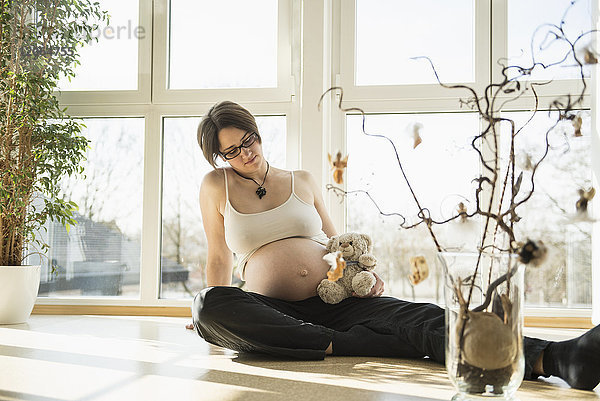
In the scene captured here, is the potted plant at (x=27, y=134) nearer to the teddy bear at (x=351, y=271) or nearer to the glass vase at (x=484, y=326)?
the teddy bear at (x=351, y=271)

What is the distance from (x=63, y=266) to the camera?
288cm

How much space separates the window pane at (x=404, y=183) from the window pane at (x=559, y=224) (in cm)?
27

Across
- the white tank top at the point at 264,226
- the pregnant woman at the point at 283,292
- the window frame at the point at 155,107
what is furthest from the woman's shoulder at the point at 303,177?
the window frame at the point at 155,107

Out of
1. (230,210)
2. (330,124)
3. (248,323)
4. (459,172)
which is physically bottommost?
(248,323)

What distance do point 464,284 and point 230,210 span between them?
3.83 ft

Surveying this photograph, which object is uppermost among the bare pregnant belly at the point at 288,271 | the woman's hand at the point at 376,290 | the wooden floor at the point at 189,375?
the bare pregnant belly at the point at 288,271

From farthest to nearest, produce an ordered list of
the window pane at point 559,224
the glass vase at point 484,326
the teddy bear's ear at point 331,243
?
the window pane at point 559,224, the teddy bear's ear at point 331,243, the glass vase at point 484,326

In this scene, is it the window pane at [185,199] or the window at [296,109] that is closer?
the window at [296,109]

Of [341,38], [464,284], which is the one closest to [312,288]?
[464,284]

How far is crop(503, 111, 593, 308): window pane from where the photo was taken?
8.56 feet

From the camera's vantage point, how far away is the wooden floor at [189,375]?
4.32 ft

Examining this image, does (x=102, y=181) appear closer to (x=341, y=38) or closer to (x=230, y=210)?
(x=230, y=210)

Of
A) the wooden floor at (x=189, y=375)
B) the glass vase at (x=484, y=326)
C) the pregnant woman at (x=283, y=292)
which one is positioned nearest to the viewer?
the glass vase at (x=484, y=326)

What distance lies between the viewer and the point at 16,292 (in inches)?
97.4
